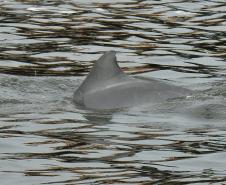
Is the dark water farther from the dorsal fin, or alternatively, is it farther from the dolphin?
the dorsal fin

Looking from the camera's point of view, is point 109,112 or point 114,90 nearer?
point 109,112

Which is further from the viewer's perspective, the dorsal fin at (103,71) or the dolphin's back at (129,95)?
the dorsal fin at (103,71)

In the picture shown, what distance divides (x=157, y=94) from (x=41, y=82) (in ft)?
7.28

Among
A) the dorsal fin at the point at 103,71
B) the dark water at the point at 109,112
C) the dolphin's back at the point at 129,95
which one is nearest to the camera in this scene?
the dark water at the point at 109,112

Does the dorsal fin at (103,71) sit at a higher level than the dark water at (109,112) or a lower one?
higher

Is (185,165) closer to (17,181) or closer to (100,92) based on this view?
(17,181)

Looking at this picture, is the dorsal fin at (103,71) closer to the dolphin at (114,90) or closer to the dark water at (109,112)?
the dolphin at (114,90)

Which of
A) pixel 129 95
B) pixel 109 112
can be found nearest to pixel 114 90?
pixel 129 95

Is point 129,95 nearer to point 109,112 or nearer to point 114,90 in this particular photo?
point 114,90

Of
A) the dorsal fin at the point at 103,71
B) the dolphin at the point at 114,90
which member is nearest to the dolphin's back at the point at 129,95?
the dolphin at the point at 114,90

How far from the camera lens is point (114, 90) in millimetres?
12023

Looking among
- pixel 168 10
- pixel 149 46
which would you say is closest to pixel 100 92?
pixel 149 46

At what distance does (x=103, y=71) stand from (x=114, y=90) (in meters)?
0.27

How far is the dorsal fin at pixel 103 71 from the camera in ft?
39.3
